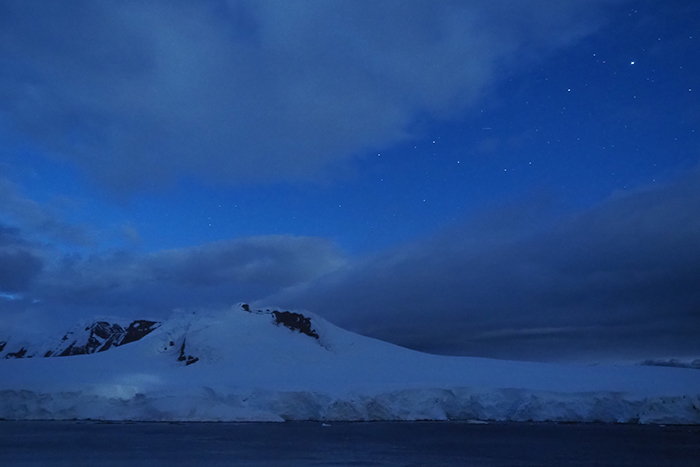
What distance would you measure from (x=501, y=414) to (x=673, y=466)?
94.3ft

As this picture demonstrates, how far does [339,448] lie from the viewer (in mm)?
25469

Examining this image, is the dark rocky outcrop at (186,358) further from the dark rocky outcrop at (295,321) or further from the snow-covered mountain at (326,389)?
the dark rocky outcrop at (295,321)

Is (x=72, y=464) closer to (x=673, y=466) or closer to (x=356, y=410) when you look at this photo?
(x=673, y=466)

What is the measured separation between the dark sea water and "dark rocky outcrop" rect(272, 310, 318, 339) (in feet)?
107

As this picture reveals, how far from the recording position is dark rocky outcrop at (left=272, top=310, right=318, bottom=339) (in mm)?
68869

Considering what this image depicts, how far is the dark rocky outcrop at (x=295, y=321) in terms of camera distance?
68869mm

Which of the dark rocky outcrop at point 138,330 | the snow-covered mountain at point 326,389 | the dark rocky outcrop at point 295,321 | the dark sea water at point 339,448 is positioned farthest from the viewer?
the dark rocky outcrop at point 138,330

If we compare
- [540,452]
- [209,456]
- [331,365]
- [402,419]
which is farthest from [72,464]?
[331,365]

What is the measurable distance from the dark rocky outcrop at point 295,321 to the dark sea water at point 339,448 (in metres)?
32.7

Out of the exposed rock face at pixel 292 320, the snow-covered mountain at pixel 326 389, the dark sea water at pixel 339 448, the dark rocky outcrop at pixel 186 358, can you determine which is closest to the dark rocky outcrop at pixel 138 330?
the exposed rock face at pixel 292 320

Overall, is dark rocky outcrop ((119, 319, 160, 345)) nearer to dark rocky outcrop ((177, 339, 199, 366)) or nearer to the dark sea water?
dark rocky outcrop ((177, 339, 199, 366))

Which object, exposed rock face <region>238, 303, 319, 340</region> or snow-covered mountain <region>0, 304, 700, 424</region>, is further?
exposed rock face <region>238, 303, 319, 340</region>

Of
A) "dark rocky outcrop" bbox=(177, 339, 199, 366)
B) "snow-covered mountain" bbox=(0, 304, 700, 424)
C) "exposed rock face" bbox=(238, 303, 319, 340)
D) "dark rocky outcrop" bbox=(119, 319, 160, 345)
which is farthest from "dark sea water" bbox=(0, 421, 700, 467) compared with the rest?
"dark rocky outcrop" bbox=(119, 319, 160, 345)

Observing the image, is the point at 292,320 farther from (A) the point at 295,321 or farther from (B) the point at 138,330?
(B) the point at 138,330
